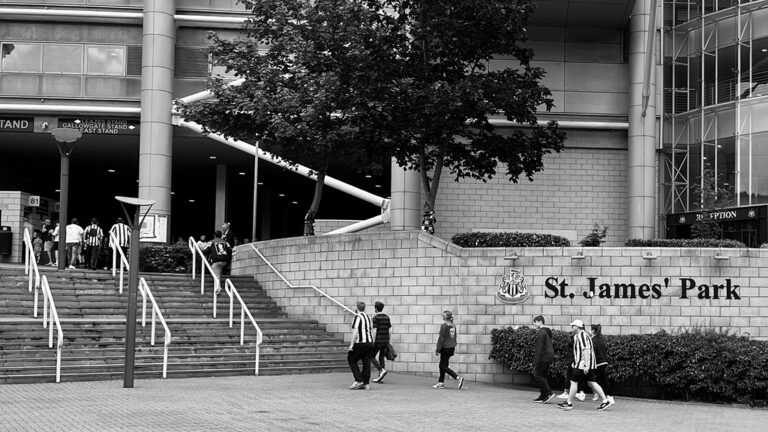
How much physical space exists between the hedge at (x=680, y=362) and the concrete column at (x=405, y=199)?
1085cm

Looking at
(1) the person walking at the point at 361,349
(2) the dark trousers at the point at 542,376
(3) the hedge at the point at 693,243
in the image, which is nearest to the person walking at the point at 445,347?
(1) the person walking at the point at 361,349

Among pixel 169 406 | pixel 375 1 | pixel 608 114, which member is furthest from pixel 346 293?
pixel 608 114

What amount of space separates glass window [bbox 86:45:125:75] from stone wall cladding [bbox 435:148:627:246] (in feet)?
37.6

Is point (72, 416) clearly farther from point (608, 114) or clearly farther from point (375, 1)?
point (608, 114)

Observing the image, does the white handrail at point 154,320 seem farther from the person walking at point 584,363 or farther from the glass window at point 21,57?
the glass window at point 21,57

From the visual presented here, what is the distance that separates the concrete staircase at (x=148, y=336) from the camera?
Answer: 1708cm

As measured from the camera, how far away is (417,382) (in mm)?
18984

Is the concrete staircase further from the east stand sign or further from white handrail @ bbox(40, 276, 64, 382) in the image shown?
the east stand sign

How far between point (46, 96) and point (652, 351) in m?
22.3

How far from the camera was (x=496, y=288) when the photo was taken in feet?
67.4

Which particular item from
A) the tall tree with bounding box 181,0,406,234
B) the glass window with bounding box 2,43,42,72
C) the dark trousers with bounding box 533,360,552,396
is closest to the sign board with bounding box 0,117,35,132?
the glass window with bounding box 2,43,42,72

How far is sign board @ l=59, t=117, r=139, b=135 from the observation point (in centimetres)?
Result: 3300

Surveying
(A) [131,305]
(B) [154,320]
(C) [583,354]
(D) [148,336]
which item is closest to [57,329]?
(A) [131,305]

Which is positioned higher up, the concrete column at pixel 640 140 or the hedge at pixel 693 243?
the concrete column at pixel 640 140
